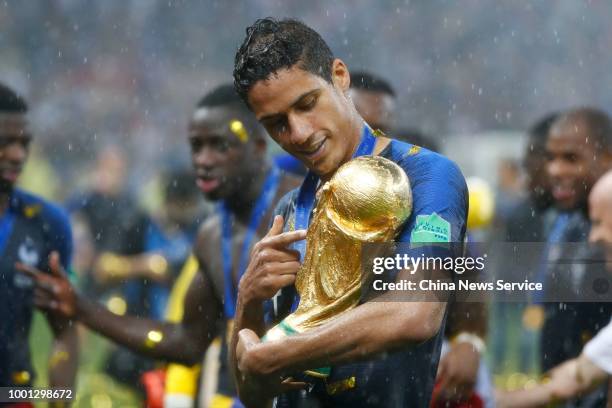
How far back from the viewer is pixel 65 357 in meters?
5.09

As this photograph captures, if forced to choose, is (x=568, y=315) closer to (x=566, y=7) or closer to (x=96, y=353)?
Result: (x=96, y=353)

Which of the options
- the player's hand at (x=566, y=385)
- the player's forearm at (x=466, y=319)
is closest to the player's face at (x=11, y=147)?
the player's forearm at (x=466, y=319)

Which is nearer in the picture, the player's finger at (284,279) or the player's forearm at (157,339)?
the player's finger at (284,279)

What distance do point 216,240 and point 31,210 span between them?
891mm

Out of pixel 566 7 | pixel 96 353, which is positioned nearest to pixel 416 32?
pixel 566 7

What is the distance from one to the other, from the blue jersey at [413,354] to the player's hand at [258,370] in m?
0.09

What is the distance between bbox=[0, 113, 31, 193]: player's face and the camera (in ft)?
17.2

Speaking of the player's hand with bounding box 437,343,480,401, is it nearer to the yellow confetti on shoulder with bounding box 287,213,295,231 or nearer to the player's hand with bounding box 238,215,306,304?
the yellow confetti on shoulder with bounding box 287,213,295,231

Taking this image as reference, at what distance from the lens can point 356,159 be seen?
7.99 ft

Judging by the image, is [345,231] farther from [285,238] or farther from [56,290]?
[56,290]

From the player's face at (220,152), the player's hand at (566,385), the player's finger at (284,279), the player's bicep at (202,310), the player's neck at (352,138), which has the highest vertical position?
the player's face at (220,152)

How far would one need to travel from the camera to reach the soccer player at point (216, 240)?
462 centimetres

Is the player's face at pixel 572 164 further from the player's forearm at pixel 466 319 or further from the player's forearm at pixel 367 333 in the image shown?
the player's forearm at pixel 367 333

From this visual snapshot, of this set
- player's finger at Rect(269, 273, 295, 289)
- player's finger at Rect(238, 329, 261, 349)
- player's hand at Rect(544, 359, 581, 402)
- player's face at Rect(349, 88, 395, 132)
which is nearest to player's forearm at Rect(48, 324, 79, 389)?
player's face at Rect(349, 88, 395, 132)
